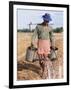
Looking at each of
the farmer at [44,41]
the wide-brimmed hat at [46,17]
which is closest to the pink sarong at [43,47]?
the farmer at [44,41]

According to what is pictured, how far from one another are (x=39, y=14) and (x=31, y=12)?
0.06 meters

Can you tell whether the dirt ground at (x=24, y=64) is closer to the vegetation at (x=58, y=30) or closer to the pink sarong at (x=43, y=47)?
the pink sarong at (x=43, y=47)

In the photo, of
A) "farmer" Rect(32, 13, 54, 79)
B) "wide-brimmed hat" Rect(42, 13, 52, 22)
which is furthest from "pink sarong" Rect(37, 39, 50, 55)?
"wide-brimmed hat" Rect(42, 13, 52, 22)

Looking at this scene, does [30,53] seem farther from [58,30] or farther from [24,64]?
[58,30]

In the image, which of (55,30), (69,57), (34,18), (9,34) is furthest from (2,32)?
(69,57)

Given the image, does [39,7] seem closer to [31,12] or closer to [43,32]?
[31,12]

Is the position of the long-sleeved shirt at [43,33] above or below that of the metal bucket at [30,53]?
above

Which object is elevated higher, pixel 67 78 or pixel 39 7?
pixel 39 7

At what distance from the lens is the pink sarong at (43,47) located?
1643 millimetres

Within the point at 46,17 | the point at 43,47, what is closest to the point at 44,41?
the point at 43,47

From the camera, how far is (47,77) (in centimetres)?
166

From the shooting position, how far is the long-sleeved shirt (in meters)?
1.64

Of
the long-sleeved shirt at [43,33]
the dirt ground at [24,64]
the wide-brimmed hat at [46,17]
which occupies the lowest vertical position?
the dirt ground at [24,64]

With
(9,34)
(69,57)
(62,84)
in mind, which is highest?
(9,34)
